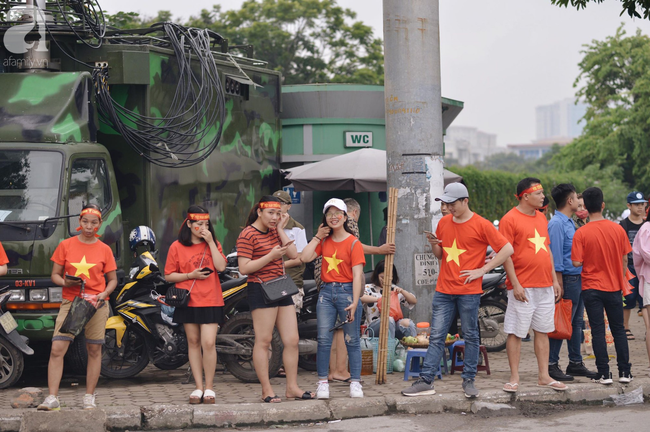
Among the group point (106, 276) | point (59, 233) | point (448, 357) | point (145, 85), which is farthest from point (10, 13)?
point (448, 357)

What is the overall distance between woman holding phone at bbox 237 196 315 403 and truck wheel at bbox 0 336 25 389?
2.30 meters

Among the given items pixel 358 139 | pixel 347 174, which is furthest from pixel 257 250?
pixel 358 139

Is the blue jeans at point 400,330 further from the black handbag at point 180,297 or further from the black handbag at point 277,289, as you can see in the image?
the black handbag at point 180,297

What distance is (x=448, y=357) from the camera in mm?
8312

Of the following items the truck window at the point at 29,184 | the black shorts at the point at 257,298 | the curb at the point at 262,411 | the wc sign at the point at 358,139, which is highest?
the wc sign at the point at 358,139

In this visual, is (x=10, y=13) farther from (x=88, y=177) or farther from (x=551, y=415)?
(x=551, y=415)

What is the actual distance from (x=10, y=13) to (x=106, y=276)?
4.17 m

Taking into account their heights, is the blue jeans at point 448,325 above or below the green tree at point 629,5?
below

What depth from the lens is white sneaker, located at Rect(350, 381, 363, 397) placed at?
7082 millimetres

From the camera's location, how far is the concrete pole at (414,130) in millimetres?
8438

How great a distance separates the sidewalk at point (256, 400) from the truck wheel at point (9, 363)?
0.11 metres

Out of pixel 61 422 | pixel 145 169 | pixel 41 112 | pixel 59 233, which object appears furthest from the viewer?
pixel 145 169

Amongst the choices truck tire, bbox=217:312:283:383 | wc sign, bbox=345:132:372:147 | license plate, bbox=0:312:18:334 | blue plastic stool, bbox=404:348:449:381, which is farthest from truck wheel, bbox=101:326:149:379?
wc sign, bbox=345:132:372:147

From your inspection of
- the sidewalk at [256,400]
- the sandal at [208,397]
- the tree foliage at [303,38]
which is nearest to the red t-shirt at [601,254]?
the sidewalk at [256,400]
